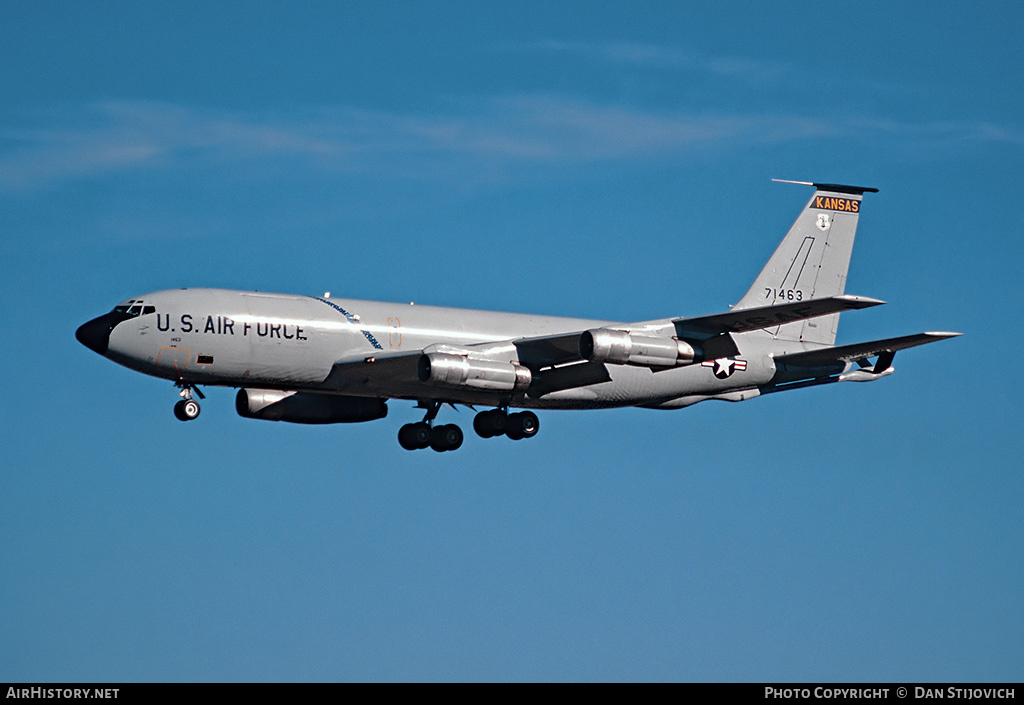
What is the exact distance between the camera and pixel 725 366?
61.0m

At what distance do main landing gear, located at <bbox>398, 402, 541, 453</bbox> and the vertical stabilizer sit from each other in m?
11.4

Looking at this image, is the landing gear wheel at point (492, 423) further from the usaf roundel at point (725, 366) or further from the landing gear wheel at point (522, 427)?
the usaf roundel at point (725, 366)

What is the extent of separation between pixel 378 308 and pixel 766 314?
550 inches

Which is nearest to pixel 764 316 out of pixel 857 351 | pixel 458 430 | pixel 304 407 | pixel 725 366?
pixel 857 351

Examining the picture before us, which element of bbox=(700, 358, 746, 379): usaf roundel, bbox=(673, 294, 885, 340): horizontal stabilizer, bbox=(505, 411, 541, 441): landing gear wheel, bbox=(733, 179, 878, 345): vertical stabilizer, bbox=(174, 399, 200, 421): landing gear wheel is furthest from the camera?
bbox=(733, 179, 878, 345): vertical stabilizer

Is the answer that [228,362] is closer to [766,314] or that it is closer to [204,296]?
[204,296]

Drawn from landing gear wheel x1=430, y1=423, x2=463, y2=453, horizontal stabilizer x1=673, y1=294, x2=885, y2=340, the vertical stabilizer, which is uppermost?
the vertical stabilizer

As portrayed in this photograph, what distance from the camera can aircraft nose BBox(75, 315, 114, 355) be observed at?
172ft

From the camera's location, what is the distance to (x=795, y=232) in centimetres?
6400

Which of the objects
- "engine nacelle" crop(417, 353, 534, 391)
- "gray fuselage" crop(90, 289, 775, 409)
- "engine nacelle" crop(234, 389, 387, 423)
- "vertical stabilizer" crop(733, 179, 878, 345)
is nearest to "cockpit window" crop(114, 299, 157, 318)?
"gray fuselage" crop(90, 289, 775, 409)

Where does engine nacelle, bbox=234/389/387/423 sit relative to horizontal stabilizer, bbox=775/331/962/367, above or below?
below

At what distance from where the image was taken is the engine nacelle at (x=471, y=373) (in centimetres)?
5322

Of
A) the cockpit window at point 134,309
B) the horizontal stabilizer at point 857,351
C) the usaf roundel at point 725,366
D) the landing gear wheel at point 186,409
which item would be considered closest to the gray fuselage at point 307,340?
the cockpit window at point 134,309

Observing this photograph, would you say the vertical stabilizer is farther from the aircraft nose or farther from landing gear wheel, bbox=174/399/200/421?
the aircraft nose
